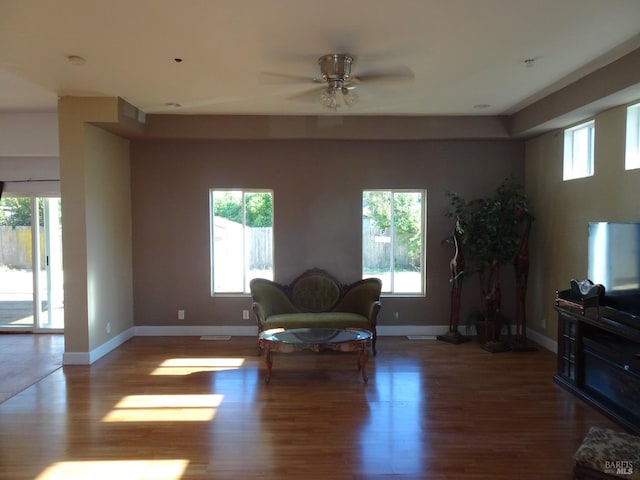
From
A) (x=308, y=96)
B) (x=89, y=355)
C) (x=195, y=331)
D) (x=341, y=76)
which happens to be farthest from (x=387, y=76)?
(x=89, y=355)

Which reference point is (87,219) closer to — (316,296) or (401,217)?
(316,296)

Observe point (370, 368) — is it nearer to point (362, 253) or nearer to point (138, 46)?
point (362, 253)

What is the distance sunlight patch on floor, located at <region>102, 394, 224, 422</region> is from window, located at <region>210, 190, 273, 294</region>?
2352 mm

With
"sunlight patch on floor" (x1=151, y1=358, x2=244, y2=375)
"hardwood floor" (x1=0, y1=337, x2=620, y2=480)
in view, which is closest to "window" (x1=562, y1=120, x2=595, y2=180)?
"hardwood floor" (x1=0, y1=337, x2=620, y2=480)

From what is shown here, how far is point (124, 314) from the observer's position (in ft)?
19.0

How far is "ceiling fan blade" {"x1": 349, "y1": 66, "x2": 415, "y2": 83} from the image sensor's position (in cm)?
373

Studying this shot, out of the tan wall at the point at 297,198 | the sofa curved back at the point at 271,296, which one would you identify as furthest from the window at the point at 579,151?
the sofa curved back at the point at 271,296

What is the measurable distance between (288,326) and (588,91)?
3.95 meters


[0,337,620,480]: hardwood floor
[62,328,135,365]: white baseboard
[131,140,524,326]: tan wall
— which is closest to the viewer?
[0,337,620,480]: hardwood floor

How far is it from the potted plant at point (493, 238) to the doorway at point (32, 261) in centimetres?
582

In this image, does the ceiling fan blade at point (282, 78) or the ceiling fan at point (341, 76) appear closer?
the ceiling fan at point (341, 76)

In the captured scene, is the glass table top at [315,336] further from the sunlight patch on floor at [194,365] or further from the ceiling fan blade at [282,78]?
the ceiling fan blade at [282,78]

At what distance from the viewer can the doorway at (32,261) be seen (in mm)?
6297

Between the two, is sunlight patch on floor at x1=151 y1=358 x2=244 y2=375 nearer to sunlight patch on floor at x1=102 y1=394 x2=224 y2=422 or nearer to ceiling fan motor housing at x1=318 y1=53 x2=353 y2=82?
sunlight patch on floor at x1=102 y1=394 x2=224 y2=422
